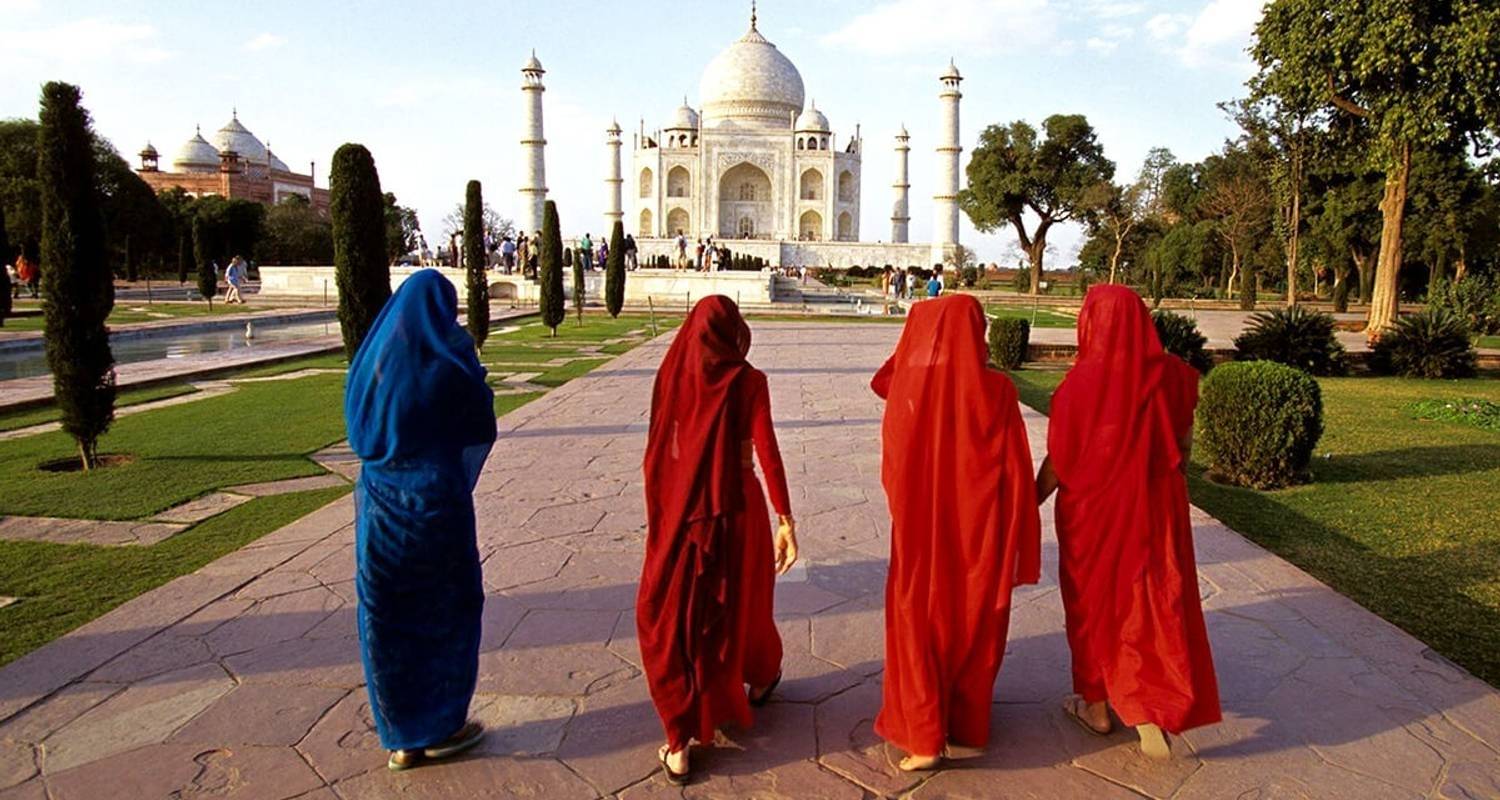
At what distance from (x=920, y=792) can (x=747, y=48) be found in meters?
50.7

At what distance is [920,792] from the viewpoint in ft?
7.71

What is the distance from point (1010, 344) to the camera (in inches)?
478

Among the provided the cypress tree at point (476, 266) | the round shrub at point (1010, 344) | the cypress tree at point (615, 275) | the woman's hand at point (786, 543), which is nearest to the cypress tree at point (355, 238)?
the cypress tree at point (476, 266)

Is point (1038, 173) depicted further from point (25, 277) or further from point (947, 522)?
point (947, 522)

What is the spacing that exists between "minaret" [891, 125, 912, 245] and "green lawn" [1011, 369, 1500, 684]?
131 feet

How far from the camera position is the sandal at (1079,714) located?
2.62 metres

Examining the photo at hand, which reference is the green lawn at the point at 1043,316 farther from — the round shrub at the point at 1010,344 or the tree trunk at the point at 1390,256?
the round shrub at the point at 1010,344

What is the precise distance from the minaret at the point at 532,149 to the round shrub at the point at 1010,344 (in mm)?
28765

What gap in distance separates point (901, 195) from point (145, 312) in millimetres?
34834

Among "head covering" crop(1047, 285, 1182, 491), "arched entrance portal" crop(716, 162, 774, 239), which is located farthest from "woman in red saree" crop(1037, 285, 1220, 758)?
"arched entrance portal" crop(716, 162, 774, 239)

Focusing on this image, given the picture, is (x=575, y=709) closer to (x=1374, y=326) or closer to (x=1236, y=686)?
(x=1236, y=686)

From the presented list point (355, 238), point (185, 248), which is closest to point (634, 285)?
point (355, 238)

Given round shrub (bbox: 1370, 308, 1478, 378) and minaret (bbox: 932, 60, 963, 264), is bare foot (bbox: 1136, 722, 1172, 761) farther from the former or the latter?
minaret (bbox: 932, 60, 963, 264)

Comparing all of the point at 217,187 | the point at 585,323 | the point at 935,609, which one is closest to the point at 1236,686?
the point at 935,609
